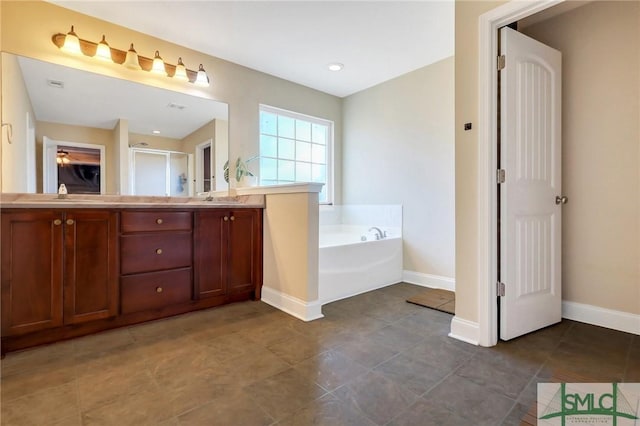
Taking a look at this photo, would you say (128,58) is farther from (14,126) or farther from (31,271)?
(31,271)

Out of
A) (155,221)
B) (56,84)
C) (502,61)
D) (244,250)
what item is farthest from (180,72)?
(502,61)

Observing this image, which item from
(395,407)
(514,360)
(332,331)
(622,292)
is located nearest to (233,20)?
(332,331)

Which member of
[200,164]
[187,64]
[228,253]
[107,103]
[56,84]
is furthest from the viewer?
[200,164]

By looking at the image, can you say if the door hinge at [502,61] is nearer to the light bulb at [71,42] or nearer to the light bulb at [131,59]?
the light bulb at [131,59]

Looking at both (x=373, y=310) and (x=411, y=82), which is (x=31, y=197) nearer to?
(x=373, y=310)

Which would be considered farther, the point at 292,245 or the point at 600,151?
the point at 292,245

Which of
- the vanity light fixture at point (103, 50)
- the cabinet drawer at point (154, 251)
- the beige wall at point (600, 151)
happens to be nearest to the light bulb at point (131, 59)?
the vanity light fixture at point (103, 50)

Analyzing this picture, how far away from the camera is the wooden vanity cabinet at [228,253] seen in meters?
2.49

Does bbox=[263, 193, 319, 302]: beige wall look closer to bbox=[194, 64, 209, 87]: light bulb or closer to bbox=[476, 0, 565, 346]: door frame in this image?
bbox=[476, 0, 565, 346]: door frame

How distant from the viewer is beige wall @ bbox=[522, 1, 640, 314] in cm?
208

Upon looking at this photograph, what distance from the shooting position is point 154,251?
2264 mm

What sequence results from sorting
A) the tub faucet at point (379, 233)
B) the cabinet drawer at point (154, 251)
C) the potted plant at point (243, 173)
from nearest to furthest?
the cabinet drawer at point (154, 251) → the potted plant at point (243, 173) → the tub faucet at point (379, 233)

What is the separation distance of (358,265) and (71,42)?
115 inches

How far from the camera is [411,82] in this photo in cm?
344
